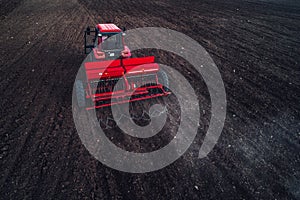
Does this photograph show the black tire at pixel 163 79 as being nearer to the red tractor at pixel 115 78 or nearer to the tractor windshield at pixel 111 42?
the red tractor at pixel 115 78

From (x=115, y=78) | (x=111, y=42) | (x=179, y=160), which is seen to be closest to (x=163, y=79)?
(x=115, y=78)

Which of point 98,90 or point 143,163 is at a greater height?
point 98,90

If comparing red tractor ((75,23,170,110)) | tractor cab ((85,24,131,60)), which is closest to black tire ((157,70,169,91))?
red tractor ((75,23,170,110))

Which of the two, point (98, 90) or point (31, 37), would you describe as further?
point (31, 37)

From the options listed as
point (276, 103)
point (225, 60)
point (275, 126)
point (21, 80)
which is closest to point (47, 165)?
point (21, 80)

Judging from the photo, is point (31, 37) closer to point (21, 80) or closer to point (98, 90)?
point (21, 80)

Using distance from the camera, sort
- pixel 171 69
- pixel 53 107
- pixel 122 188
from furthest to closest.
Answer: pixel 171 69 < pixel 53 107 < pixel 122 188

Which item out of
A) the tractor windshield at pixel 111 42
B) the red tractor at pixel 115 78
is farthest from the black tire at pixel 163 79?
the tractor windshield at pixel 111 42
